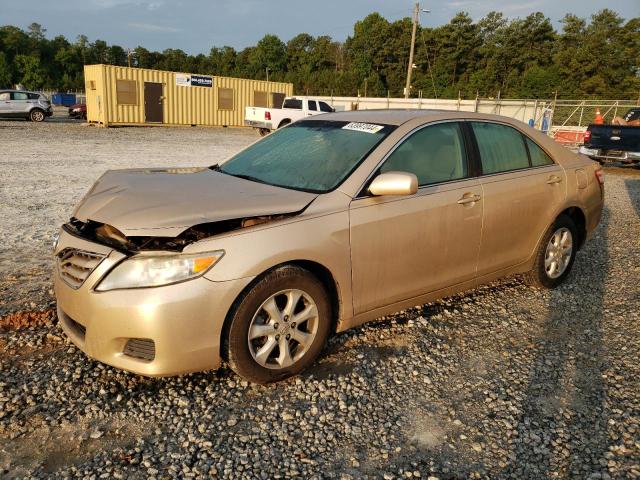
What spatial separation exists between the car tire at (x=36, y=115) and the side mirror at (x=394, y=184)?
1099 inches

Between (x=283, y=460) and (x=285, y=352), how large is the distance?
71 cm

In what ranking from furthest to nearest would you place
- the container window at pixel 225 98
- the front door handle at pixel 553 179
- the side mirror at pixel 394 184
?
the container window at pixel 225 98 < the front door handle at pixel 553 179 < the side mirror at pixel 394 184

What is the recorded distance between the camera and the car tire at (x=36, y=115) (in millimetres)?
25877

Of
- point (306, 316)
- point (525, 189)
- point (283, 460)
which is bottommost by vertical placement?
point (283, 460)

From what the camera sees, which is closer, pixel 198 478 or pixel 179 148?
pixel 198 478

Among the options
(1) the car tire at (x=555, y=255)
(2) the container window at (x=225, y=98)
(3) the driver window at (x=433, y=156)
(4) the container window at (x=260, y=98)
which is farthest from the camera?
(4) the container window at (x=260, y=98)

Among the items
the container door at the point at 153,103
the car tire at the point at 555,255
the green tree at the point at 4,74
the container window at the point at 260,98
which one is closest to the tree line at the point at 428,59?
the green tree at the point at 4,74

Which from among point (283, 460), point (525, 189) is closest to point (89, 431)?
point (283, 460)

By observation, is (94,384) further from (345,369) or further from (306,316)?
(345,369)

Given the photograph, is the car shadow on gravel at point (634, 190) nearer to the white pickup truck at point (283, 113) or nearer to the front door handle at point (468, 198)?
the front door handle at point (468, 198)

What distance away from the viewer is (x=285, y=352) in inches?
118

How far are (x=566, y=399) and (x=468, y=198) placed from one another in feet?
4.97

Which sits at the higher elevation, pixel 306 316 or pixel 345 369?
pixel 306 316

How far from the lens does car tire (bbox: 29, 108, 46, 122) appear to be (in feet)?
84.9
